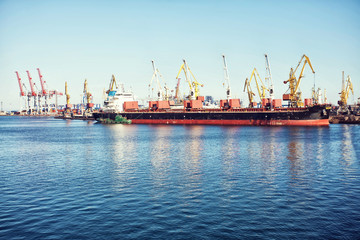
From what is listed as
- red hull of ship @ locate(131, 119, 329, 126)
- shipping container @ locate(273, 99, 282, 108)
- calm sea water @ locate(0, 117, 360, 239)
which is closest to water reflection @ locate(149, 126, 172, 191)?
calm sea water @ locate(0, 117, 360, 239)

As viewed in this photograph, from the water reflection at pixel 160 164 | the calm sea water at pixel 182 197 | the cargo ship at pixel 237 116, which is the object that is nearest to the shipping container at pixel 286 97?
the cargo ship at pixel 237 116

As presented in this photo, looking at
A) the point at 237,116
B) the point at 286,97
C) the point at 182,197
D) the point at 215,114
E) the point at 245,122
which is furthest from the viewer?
the point at 286,97

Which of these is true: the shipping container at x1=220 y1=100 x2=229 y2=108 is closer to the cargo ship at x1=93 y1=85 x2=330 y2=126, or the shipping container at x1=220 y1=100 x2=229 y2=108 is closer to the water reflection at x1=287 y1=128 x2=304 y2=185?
the cargo ship at x1=93 y1=85 x2=330 y2=126

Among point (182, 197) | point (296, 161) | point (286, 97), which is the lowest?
point (296, 161)

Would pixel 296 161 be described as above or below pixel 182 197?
below

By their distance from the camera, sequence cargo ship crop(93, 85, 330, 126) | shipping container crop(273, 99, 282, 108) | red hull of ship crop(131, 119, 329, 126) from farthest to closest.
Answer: shipping container crop(273, 99, 282, 108) → red hull of ship crop(131, 119, 329, 126) → cargo ship crop(93, 85, 330, 126)

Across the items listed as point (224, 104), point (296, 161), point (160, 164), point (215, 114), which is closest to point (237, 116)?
point (215, 114)

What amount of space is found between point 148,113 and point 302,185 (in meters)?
119

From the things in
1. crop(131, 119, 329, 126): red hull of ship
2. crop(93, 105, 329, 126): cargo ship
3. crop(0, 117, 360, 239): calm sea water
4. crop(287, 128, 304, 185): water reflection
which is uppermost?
crop(93, 105, 329, 126): cargo ship

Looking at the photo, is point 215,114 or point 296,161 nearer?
point 296,161

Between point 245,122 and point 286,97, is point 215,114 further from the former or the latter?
point 286,97

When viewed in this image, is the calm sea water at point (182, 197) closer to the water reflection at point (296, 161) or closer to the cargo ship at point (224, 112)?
the water reflection at point (296, 161)

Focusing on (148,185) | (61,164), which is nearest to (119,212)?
(148,185)

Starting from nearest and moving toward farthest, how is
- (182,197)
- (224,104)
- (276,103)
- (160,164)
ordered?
(182,197), (160,164), (276,103), (224,104)
